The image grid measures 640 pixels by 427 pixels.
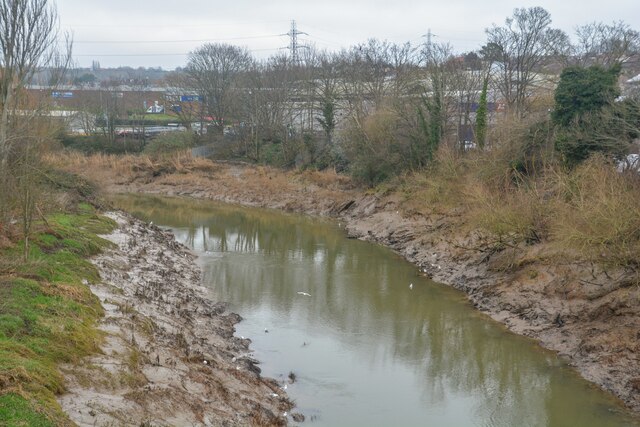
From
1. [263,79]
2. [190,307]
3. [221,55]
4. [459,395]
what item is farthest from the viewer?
[221,55]

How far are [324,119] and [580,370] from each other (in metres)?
42.8

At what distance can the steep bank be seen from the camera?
18594 mm

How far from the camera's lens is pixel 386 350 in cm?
2000

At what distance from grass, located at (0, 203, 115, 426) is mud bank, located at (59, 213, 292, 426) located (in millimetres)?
442

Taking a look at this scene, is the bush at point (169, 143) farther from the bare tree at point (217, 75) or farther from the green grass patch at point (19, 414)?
the green grass patch at point (19, 414)

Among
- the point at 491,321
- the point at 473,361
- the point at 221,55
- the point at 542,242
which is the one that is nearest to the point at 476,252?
the point at 542,242

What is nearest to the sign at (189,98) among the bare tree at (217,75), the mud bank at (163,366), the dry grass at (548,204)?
the bare tree at (217,75)

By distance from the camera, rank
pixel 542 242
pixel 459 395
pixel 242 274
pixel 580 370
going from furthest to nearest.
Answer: pixel 242 274
pixel 542 242
pixel 580 370
pixel 459 395

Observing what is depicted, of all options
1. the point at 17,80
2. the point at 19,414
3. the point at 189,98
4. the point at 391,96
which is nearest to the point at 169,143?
the point at 189,98

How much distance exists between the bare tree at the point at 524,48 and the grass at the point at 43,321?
30284 mm

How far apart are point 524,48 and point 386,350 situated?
30563 millimetres

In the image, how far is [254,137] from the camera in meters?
61.7

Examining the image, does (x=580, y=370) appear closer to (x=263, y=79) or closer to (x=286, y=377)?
(x=286, y=377)

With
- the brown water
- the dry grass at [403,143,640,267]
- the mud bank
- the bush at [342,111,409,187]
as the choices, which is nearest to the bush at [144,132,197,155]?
the bush at [342,111,409,187]
